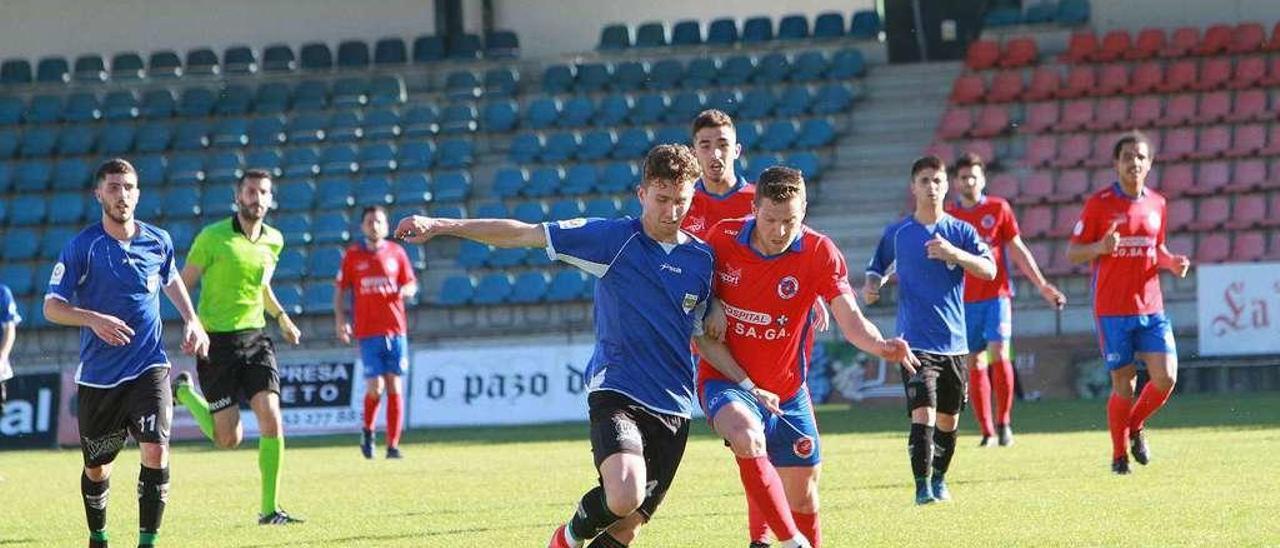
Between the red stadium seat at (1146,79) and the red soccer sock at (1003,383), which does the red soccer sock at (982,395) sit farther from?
the red stadium seat at (1146,79)

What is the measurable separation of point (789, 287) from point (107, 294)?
11.5ft

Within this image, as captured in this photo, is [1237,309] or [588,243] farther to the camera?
[1237,309]

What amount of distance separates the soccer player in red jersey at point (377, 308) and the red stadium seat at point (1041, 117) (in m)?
12.5

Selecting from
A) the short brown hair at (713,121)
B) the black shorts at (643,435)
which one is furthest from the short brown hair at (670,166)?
the short brown hair at (713,121)

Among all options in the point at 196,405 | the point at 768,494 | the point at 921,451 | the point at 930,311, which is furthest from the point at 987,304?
the point at 768,494

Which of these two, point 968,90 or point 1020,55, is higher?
point 1020,55

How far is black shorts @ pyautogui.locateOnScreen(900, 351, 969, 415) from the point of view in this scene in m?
11.2

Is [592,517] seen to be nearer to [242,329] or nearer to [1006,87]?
[242,329]

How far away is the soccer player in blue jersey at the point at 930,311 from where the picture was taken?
11.2 meters

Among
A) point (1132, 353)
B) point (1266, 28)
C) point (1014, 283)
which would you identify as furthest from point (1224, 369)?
point (1132, 353)

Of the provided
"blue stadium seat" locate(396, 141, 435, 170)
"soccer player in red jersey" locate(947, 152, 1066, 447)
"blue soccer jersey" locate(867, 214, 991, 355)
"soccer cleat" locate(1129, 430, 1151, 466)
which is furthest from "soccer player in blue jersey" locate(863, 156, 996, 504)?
"blue stadium seat" locate(396, 141, 435, 170)

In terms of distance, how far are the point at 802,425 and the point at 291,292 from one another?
65.3ft

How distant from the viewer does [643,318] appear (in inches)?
304

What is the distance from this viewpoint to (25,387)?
75.4 feet
